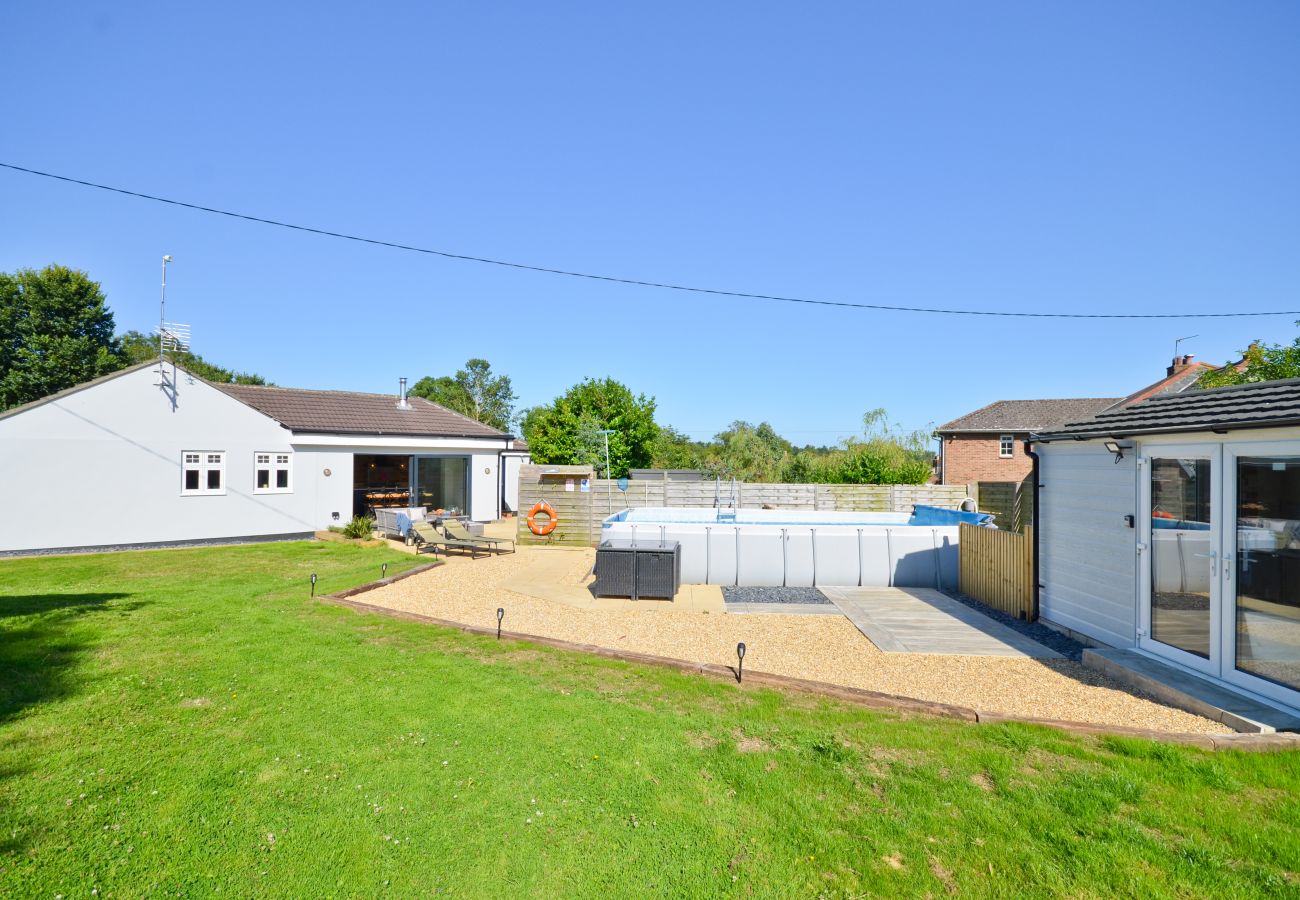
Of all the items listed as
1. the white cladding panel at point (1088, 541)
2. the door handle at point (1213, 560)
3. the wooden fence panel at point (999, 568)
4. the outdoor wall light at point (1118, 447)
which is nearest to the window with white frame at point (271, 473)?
the wooden fence panel at point (999, 568)

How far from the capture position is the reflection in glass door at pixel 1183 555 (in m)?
6.08

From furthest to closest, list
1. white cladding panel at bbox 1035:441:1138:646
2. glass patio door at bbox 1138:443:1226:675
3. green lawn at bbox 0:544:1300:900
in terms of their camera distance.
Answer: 1. white cladding panel at bbox 1035:441:1138:646
2. glass patio door at bbox 1138:443:1226:675
3. green lawn at bbox 0:544:1300:900

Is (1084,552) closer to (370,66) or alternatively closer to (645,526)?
(645,526)

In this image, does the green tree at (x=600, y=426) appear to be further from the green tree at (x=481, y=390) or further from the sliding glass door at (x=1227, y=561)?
the green tree at (x=481, y=390)

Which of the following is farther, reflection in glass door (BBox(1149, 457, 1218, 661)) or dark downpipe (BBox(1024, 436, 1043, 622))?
dark downpipe (BBox(1024, 436, 1043, 622))

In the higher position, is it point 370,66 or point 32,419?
point 370,66

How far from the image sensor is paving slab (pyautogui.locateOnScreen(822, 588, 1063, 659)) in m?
7.76

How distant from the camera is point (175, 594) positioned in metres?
9.95

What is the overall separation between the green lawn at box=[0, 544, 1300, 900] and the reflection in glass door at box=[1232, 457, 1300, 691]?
166 cm

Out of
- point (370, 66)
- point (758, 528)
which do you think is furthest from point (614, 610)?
point (370, 66)

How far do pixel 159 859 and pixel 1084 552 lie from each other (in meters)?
9.90

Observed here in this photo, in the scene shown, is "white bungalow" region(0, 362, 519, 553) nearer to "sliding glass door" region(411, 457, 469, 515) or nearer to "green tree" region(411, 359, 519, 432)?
"sliding glass door" region(411, 457, 469, 515)

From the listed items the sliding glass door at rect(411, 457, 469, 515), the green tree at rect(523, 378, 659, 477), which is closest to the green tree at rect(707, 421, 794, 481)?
the green tree at rect(523, 378, 659, 477)

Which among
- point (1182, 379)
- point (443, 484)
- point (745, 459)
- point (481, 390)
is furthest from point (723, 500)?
point (481, 390)
